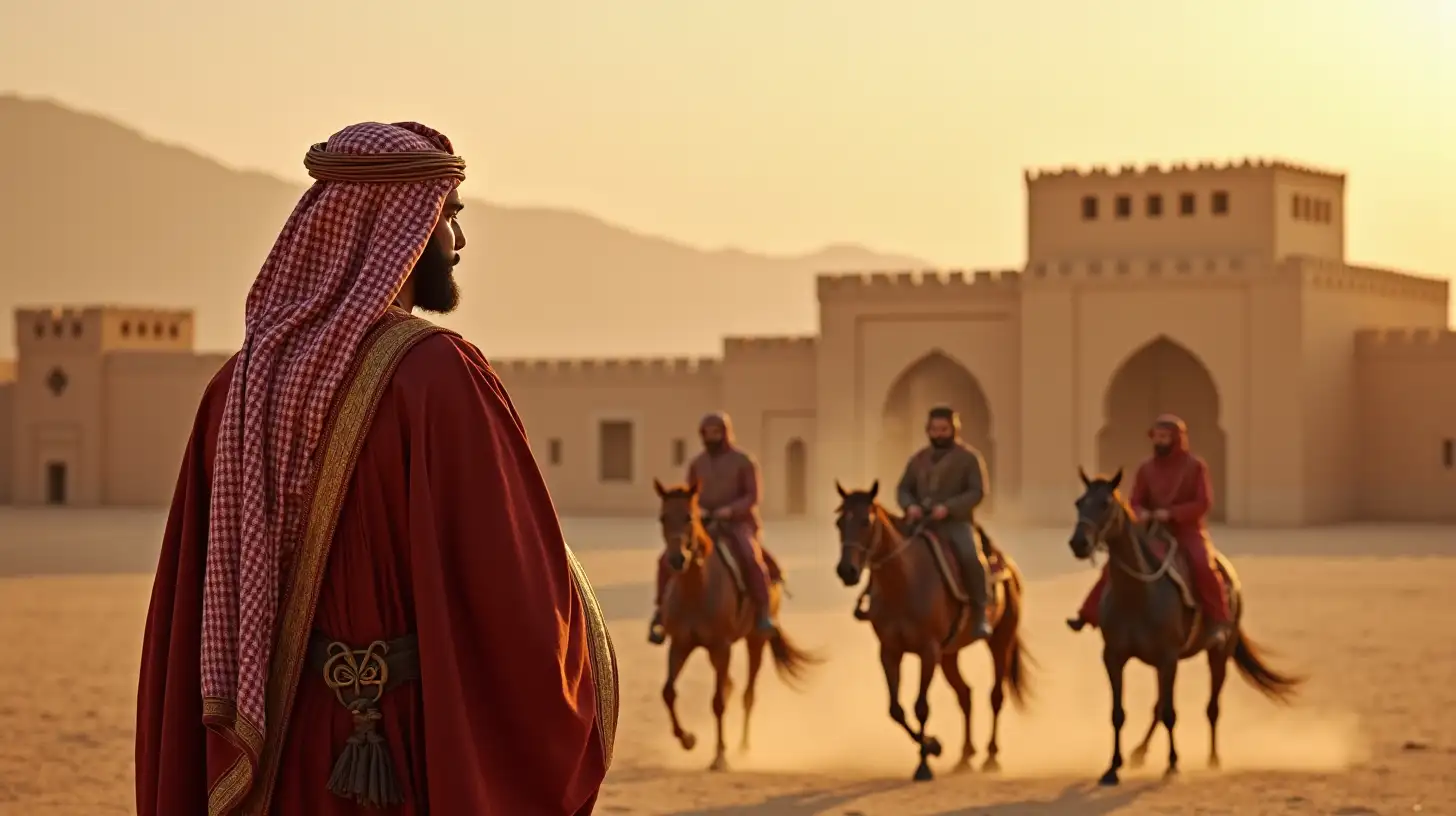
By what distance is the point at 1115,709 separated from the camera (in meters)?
10.9

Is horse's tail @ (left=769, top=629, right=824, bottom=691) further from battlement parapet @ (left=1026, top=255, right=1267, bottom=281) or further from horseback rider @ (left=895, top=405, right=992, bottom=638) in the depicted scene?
battlement parapet @ (left=1026, top=255, right=1267, bottom=281)

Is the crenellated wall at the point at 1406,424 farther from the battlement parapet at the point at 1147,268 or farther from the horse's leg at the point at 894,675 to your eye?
the horse's leg at the point at 894,675

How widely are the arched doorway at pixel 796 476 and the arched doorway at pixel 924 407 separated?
4.93ft

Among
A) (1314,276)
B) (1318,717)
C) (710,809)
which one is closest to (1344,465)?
(1314,276)

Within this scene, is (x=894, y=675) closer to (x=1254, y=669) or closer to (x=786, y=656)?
(x=786, y=656)

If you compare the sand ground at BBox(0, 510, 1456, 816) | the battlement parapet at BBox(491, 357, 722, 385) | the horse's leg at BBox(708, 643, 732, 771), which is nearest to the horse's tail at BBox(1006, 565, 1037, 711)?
the sand ground at BBox(0, 510, 1456, 816)

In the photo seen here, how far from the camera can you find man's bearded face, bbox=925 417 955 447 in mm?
11664

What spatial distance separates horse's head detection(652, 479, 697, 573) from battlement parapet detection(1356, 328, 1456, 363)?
27.3m

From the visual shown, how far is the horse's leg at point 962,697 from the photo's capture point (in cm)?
1152

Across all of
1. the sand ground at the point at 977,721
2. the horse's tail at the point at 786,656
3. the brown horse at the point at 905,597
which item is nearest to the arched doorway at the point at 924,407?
the sand ground at the point at 977,721

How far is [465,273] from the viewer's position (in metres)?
183

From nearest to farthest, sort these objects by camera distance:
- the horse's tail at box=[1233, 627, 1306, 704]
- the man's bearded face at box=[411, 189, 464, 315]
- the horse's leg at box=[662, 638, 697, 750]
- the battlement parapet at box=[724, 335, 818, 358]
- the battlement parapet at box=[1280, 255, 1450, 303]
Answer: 1. the man's bearded face at box=[411, 189, 464, 315]
2. the horse's leg at box=[662, 638, 697, 750]
3. the horse's tail at box=[1233, 627, 1306, 704]
4. the battlement parapet at box=[1280, 255, 1450, 303]
5. the battlement parapet at box=[724, 335, 818, 358]

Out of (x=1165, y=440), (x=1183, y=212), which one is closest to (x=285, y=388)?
(x=1165, y=440)

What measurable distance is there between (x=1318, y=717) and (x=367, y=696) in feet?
35.6
